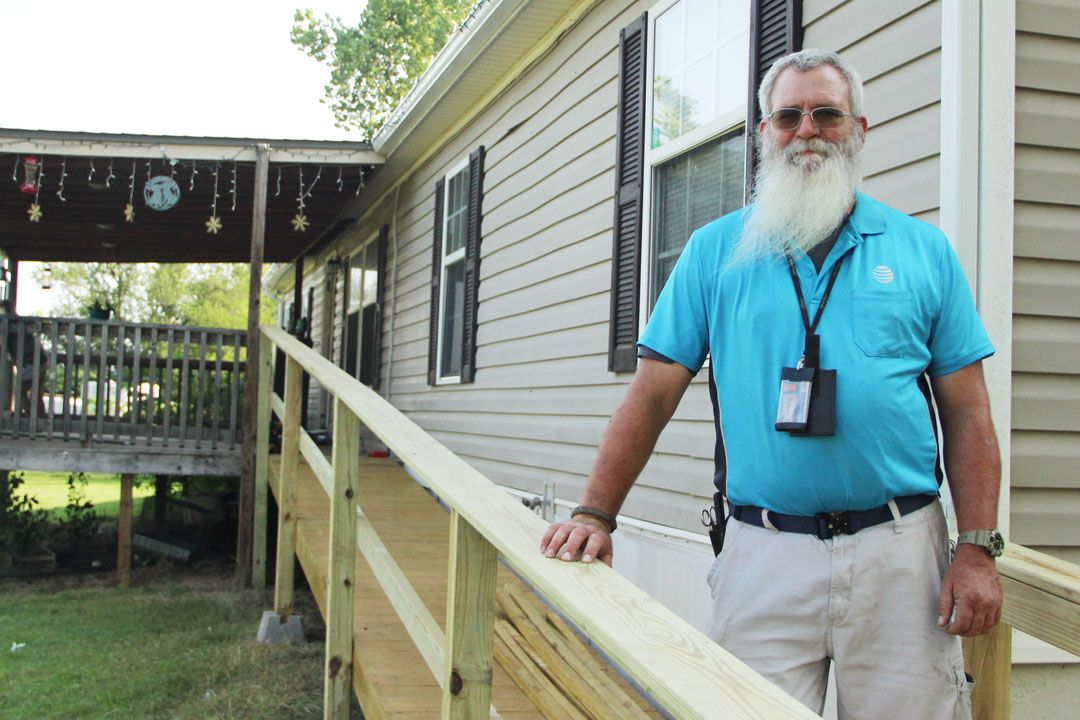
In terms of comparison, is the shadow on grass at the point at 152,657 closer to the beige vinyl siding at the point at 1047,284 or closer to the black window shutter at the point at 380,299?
the beige vinyl siding at the point at 1047,284

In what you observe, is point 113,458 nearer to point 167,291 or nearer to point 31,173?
point 31,173

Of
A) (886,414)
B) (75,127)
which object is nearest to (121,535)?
(75,127)

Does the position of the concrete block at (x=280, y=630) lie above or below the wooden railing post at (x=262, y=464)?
below

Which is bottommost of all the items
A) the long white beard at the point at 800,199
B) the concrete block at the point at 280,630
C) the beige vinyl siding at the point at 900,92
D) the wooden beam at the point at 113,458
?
the concrete block at the point at 280,630

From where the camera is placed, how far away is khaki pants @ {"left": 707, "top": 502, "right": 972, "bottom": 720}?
182 cm

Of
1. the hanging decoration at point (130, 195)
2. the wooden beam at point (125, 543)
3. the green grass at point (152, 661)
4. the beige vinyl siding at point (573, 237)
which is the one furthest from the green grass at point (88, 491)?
the beige vinyl siding at point (573, 237)

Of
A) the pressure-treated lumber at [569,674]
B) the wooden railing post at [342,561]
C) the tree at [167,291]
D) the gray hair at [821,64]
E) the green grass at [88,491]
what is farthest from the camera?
the tree at [167,291]

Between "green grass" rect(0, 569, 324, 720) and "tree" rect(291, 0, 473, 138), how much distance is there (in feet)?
71.2

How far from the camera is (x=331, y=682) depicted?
341cm

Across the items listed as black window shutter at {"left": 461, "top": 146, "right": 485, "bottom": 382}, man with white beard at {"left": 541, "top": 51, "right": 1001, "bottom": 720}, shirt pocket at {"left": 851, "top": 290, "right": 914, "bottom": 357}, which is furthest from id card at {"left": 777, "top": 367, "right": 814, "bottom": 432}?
black window shutter at {"left": 461, "top": 146, "right": 485, "bottom": 382}

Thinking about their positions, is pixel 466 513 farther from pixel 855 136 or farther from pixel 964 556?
pixel 855 136

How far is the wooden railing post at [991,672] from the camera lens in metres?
2.12

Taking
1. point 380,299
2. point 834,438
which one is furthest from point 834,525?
point 380,299

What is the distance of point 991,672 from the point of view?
2.14 m
